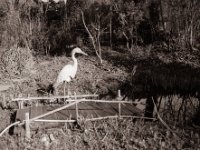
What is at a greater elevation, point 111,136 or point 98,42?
point 98,42

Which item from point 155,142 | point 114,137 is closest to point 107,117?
point 114,137

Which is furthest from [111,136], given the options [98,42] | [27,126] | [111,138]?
[98,42]

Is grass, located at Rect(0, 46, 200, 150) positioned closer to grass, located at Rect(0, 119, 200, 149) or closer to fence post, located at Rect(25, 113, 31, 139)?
grass, located at Rect(0, 119, 200, 149)

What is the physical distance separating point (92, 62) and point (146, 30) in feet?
11.7

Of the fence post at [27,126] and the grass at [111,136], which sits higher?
the fence post at [27,126]

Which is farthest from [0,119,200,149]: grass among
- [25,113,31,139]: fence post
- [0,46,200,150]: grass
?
[25,113,31,139]: fence post

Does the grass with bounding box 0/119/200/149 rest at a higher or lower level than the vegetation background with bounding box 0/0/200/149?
lower

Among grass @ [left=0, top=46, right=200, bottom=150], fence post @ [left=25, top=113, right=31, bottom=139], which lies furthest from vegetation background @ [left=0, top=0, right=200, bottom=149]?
fence post @ [left=25, top=113, right=31, bottom=139]

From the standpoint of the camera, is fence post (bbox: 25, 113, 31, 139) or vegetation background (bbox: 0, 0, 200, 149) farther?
vegetation background (bbox: 0, 0, 200, 149)

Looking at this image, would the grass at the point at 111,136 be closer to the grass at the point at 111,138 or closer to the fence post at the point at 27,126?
the grass at the point at 111,138

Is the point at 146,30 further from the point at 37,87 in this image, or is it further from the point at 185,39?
the point at 37,87

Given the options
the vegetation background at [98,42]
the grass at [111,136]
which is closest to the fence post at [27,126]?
the grass at [111,136]

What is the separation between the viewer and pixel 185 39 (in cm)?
1395

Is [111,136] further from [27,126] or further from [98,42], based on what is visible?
[98,42]
